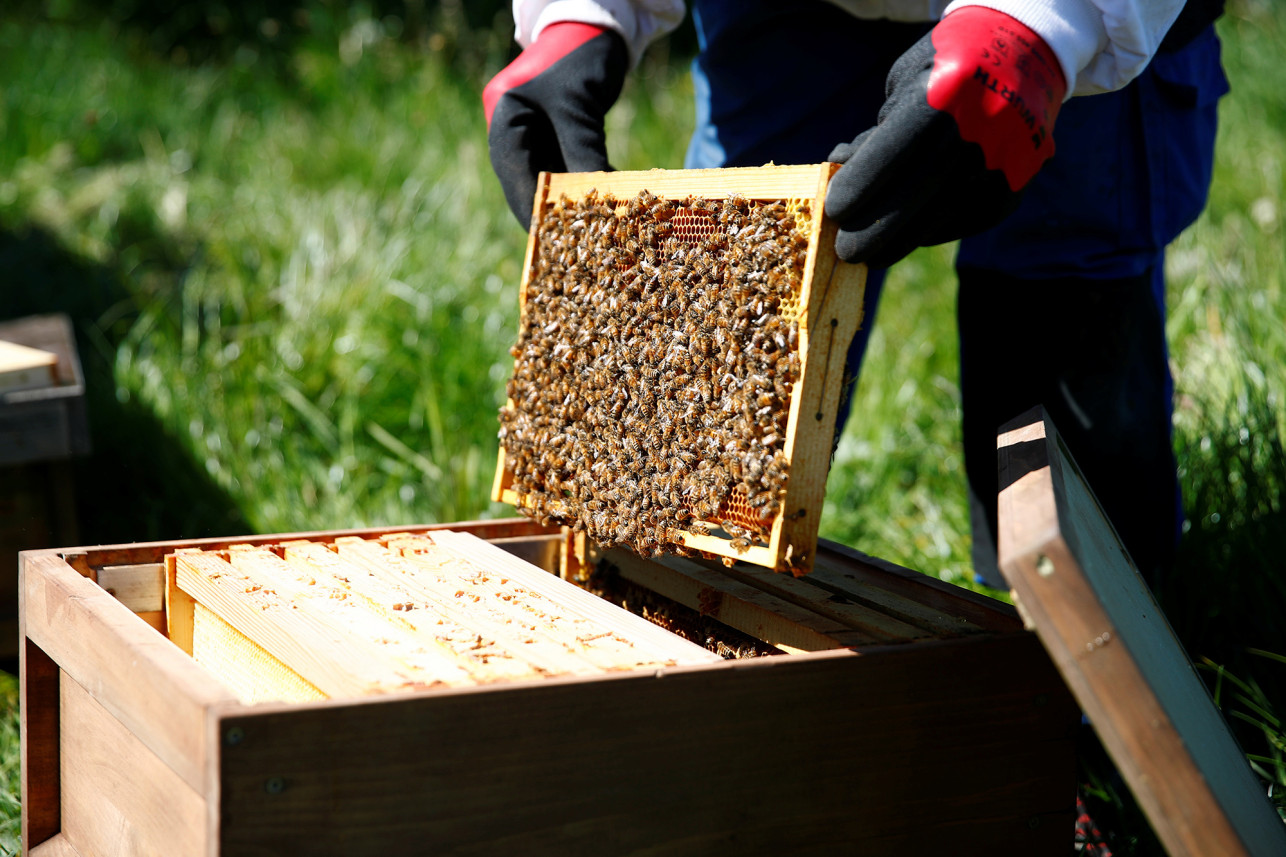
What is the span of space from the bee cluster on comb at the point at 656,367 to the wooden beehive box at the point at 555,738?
24 cm

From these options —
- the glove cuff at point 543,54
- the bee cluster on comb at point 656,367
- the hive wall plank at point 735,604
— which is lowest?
the hive wall plank at point 735,604

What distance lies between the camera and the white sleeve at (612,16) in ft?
7.59

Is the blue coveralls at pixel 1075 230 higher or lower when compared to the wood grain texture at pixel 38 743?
higher

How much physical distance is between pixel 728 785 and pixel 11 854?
4.59 feet

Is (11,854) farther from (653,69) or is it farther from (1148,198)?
(653,69)

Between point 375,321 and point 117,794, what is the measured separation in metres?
2.81

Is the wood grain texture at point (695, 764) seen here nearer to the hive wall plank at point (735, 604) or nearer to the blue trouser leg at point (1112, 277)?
the hive wall plank at point (735, 604)

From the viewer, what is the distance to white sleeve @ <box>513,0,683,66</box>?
231 cm

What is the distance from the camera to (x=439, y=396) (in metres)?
4.02

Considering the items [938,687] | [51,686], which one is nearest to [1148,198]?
[938,687]

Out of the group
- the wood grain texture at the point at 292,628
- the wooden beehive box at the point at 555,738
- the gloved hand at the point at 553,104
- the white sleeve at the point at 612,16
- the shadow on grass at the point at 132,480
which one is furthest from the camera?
the shadow on grass at the point at 132,480

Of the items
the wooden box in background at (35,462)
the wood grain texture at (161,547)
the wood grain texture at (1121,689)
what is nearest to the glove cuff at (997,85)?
the wood grain texture at (1121,689)

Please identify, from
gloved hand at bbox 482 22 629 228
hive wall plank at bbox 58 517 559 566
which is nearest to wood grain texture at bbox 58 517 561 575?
hive wall plank at bbox 58 517 559 566

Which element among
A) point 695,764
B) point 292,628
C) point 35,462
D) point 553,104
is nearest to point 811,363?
point 695,764
